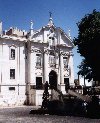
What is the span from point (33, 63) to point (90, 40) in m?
14.5

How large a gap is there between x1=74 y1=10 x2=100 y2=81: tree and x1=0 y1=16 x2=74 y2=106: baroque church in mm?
11330

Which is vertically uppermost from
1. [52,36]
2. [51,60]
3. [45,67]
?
[52,36]

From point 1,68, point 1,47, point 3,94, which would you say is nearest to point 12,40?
point 1,47

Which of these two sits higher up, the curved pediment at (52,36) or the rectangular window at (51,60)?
the curved pediment at (52,36)

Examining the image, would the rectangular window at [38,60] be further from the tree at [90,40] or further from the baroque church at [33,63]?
the tree at [90,40]

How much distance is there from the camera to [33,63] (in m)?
43.1

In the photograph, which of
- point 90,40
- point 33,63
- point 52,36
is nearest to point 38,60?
point 33,63

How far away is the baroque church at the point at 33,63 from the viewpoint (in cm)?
4062

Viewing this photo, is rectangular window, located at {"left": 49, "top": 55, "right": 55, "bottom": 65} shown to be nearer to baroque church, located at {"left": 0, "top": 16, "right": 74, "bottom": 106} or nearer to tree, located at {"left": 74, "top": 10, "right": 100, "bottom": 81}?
baroque church, located at {"left": 0, "top": 16, "right": 74, "bottom": 106}

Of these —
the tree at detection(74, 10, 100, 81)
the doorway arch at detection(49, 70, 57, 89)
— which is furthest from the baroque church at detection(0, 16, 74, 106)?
the tree at detection(74, 10, 100, 81)

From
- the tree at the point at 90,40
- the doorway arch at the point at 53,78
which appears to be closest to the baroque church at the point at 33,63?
the doorway arch at the point at 53,78

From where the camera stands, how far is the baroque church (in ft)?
133

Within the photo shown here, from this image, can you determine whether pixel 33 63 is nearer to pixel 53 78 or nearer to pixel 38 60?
pixel 38 60

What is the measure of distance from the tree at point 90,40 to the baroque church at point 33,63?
11330mm
